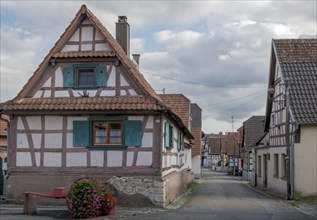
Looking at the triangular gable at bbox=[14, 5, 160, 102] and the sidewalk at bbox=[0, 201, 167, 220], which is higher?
the triangular gable at bbox=[14, 5, 160, 102]

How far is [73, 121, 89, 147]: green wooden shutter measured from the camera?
20078 mm

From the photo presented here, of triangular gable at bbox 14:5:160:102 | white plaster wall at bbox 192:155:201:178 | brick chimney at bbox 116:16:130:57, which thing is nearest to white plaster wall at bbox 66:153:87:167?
triangular gable at bbox 14:5:160:102

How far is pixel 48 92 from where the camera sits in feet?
68.4

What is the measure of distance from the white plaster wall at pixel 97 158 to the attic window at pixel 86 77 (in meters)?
2.79

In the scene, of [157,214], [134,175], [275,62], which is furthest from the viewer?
[275,62]

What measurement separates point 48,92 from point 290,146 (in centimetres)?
1282

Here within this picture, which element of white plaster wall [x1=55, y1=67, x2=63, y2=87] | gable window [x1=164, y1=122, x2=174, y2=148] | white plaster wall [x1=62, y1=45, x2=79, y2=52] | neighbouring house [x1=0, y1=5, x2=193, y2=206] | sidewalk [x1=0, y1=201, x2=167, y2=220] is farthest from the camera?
gable window [x1=164, y1=122, x2=174, y2=148]

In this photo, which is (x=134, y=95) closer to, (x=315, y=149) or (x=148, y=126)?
(x=148, y=126)

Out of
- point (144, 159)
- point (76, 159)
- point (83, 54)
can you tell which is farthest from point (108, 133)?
point (83, 54)

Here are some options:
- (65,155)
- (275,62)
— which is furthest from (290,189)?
(65,155)

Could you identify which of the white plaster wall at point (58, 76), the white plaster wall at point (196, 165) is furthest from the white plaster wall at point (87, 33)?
the white plaster wall at point (196, 165)

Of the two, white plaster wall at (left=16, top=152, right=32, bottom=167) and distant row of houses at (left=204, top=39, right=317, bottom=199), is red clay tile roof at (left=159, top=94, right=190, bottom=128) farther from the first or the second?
white plaster wall at (left=16, top=152, right=32, bottom=167)

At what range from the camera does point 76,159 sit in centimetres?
2020

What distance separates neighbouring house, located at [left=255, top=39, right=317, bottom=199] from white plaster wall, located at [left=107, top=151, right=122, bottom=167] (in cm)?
1004
